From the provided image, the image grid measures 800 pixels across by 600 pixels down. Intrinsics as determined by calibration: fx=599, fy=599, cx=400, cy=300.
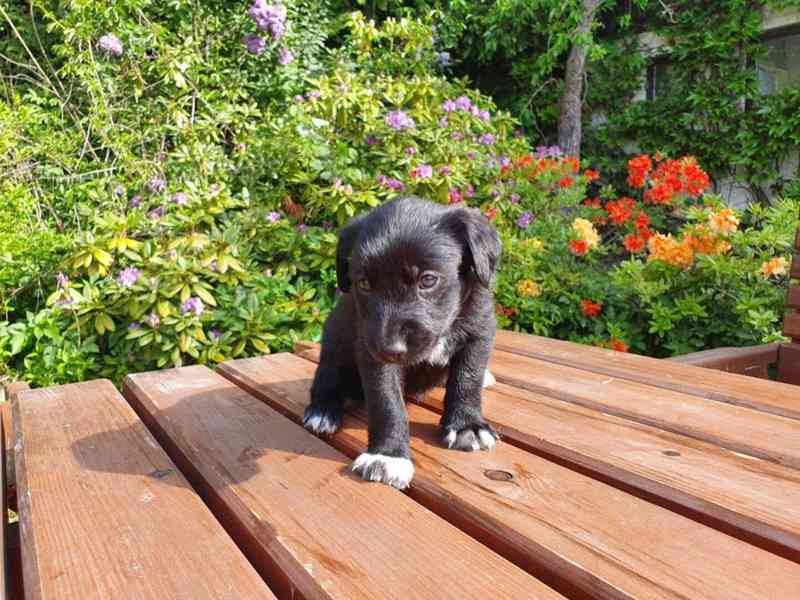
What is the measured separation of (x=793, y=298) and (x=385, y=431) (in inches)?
85.9

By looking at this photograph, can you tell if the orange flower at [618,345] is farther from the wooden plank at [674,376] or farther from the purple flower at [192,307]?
the purple flower at [192,307]

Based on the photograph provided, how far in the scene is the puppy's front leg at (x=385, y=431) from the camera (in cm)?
127

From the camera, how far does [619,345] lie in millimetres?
3680

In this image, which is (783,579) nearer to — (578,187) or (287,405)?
(287,405)

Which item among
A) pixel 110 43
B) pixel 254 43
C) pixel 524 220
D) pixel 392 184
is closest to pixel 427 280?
pixel 392 184

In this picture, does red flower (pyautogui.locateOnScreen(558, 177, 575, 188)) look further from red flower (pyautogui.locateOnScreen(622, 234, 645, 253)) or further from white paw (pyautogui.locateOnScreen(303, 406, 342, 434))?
white paw (pyautogui.locateOnScreen(303, 406, 342, 434))

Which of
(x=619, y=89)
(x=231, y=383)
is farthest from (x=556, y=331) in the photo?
(x=619, y=89)

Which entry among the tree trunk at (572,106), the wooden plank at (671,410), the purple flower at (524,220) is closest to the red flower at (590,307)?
the purple flower at (524,220)

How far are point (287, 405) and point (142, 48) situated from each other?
3991 millimetres

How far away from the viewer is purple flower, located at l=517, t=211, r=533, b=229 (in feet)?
15.5

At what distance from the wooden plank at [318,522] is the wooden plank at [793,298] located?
7.35ft

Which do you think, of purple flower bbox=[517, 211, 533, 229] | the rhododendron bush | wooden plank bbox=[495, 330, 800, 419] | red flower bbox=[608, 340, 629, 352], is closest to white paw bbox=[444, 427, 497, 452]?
wooden plank bbox=[495, 330, 800, 419]

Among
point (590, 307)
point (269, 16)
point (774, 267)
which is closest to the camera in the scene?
point (774, 267)

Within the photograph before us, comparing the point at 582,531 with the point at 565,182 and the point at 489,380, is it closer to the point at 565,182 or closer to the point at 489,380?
the point at 489,380
